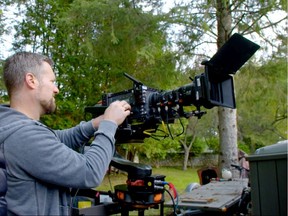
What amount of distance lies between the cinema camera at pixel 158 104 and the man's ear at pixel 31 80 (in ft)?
1.85

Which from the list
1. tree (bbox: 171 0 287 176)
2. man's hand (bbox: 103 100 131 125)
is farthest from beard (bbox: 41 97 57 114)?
tree (bbox: 171 0 287 176)

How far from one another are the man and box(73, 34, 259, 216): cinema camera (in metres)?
0.47

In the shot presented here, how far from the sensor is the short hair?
1289mm

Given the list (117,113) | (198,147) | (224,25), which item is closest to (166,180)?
(224,25)

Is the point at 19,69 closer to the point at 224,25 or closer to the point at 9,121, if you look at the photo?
the point at 9,121

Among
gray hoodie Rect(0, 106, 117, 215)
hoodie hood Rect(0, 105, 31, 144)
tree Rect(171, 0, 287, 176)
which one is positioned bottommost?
gray hoodie Rect(0, 106, 117, 215)

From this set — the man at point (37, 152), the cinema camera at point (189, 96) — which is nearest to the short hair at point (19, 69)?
the man at point (37, 152)

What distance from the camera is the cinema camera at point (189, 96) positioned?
1687mm

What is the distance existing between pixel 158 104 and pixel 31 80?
2.39 feet

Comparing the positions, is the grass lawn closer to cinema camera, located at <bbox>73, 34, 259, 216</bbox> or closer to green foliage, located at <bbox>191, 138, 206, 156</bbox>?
cinema camera, located at <bbox>73, 34, 259, 216</bbox>

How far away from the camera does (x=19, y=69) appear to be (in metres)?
1.29

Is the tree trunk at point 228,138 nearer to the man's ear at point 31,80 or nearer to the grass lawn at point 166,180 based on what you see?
the grass lawn at point 166,180

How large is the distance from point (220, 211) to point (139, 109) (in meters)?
1.74

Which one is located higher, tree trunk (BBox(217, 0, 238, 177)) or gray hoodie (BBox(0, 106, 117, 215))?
tree trunk (BBox(217, 0, 238, 177))
